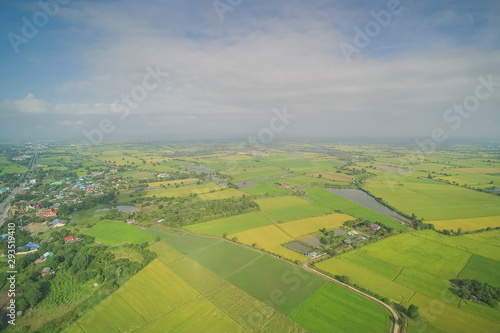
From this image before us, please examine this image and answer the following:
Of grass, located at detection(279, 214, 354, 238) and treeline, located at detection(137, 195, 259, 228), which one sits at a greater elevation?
grass, located at detection(279, 214, 354, 238)

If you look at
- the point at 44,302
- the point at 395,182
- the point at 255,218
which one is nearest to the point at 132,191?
the point at 255,218

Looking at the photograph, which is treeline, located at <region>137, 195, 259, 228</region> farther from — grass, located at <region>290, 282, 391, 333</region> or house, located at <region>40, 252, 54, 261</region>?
grass, located at <region>290, 282, 391, 333</region>

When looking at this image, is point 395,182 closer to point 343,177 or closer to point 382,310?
point 343,177

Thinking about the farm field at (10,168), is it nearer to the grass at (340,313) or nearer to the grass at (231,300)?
the grass at (231,300)

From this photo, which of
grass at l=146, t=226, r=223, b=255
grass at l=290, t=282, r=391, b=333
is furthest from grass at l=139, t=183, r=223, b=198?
grass at l=290, t=282, r=391, b=333

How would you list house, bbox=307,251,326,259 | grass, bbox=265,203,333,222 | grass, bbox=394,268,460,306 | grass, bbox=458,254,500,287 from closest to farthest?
grass, bbox=394,268,460,306
grass, bbox=458,254,500,287
house, bbox=307,251,326,259
grass, bbox=265,203,333,222

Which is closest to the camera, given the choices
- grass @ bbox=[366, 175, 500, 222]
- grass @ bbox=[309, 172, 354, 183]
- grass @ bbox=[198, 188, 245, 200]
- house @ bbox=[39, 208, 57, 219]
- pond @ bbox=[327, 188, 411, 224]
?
house @ bbox=[39, 208, 57, 219]

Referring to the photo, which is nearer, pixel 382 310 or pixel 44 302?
pixel 382 310
